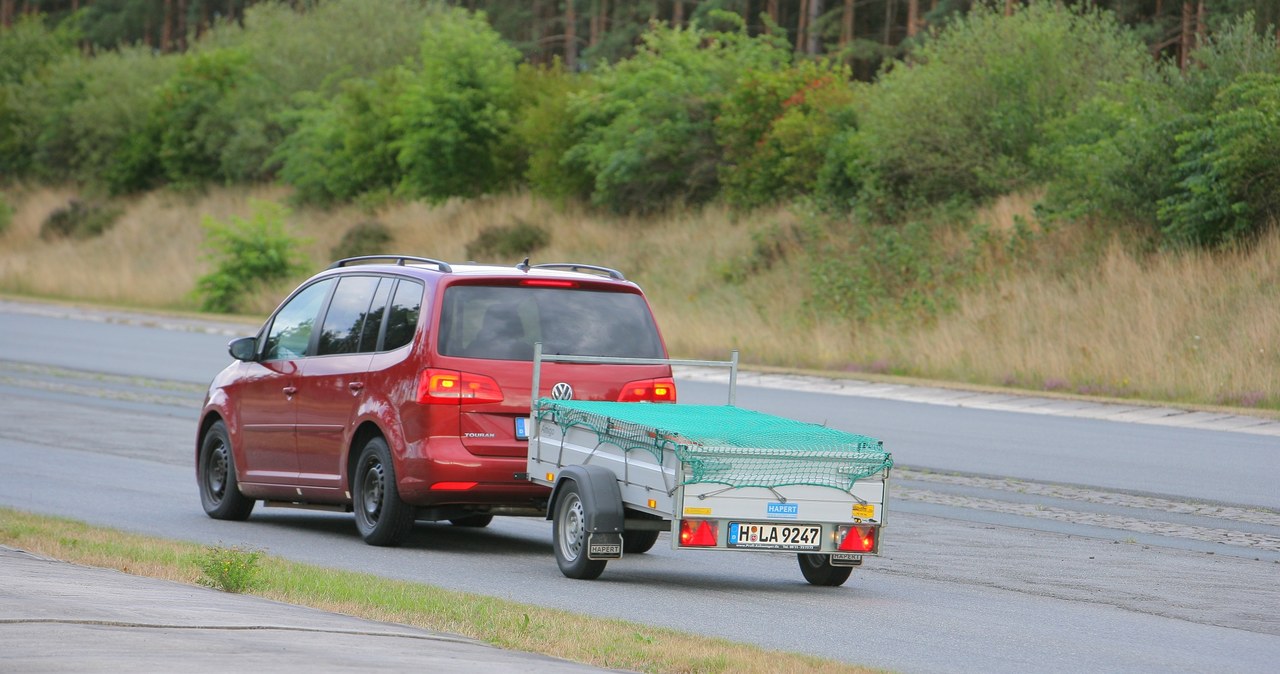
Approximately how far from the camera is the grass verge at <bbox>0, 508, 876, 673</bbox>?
701cm

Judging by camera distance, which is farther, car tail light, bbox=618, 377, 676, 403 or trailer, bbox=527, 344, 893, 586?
car tail light, bbox=618, 377, 676, 403

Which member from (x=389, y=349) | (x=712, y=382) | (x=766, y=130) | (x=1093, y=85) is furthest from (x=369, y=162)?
(x=389, y=349)

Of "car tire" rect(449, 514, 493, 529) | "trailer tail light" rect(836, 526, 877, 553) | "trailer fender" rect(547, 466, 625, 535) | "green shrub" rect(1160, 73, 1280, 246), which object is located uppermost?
"green shrub" rect(1160, 73, 1280, 246)

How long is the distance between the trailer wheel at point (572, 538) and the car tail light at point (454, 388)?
97 centimetres

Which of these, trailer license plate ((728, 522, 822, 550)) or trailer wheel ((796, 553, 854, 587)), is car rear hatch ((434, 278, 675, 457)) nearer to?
trailer wheel ((796, 553, 854, 587))

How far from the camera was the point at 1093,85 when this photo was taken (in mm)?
35625

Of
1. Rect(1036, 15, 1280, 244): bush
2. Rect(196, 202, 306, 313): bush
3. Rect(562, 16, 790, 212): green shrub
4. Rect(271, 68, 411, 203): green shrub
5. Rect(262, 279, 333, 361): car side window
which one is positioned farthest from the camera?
Rect(271, 68, 411, 203): green shrub

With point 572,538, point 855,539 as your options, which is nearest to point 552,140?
point 572,538

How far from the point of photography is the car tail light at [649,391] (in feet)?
35.6

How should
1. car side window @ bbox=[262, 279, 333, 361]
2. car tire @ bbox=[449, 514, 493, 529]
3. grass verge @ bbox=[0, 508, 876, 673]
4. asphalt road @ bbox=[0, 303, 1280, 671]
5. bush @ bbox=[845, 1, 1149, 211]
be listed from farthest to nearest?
bush @ bbox=[845, 1, 1149, 211], car tire @ bbox=[449, 514, 493, 529], car side window @ bbox=[262, 279, 333, 361], asphalt road @ bbox=[0, 303, 1280, 671], grass verge @ bbox=[0, 508, 876, 673]

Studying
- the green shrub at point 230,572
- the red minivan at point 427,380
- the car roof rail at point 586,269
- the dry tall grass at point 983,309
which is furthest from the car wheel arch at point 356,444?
the dry tall grass at point 983,309

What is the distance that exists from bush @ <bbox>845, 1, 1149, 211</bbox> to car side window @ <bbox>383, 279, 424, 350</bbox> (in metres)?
25.4

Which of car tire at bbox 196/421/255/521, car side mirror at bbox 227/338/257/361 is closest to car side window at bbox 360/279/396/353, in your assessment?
car side mirror at bbox 227/338/257/361

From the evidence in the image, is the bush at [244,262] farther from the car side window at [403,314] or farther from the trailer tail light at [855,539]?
the trailer tail light at [855,539]
